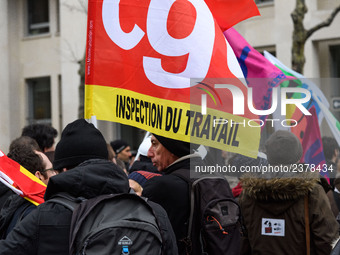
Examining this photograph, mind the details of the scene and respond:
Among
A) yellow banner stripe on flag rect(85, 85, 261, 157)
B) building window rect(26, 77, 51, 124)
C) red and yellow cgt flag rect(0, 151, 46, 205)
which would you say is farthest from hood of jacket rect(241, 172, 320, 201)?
building window rect(26, 77, 51, 124)

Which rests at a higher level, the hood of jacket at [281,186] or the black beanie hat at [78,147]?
the black beanie hat at [78,147]

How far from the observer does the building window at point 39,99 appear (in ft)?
74.7

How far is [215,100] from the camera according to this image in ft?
15.5

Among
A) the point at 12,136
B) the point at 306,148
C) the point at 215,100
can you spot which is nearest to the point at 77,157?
the point at 215,100

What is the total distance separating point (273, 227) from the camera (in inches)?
178

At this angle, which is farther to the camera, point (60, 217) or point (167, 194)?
point (167, 194)

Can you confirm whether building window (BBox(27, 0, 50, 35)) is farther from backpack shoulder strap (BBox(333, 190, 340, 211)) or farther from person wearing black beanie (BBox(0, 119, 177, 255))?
person wearing black beanie (BBox(0, 119, 177, 255))

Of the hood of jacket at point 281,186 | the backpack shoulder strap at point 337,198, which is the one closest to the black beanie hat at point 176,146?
the hood of jacket at point 281,186

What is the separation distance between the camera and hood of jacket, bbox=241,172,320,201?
14.3 ft

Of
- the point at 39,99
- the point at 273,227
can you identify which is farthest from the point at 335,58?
the point at 273,227

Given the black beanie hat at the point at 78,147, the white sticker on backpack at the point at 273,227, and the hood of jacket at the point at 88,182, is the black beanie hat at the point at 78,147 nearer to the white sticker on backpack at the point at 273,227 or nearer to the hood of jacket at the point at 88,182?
the hood of jacket at the point at 88,182

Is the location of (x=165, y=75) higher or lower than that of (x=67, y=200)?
higher

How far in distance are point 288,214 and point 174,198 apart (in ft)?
3.58

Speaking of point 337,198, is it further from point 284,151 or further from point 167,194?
point 167,194
